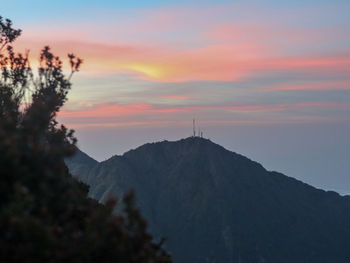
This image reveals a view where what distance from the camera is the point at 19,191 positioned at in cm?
1273

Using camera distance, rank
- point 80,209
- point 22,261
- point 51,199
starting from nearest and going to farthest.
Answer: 1. point 22,261
2. point 51,199
3. point 80,209

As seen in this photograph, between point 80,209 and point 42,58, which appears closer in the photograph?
point 80,209

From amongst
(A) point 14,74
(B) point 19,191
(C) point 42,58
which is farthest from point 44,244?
(A) point 14,74

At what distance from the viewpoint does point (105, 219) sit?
14.1m

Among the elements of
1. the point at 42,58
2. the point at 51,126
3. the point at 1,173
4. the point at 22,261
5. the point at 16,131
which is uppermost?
the point at 42,58

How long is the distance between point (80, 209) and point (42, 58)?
17788 mm

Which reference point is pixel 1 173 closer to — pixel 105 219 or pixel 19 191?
pixel 19 191

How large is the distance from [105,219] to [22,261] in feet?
8.54

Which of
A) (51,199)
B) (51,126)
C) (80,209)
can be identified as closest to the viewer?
(51,199)

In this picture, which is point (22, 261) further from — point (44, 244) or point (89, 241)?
point (89, 241)

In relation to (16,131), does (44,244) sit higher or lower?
lower

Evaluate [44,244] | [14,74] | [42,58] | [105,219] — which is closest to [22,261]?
[44,244]

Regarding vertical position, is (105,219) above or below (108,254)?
above

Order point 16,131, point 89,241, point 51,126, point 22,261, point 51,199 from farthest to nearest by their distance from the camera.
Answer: point 51,126 < point 16,131 < point 51,199 < point 89,241 < point 22,261
